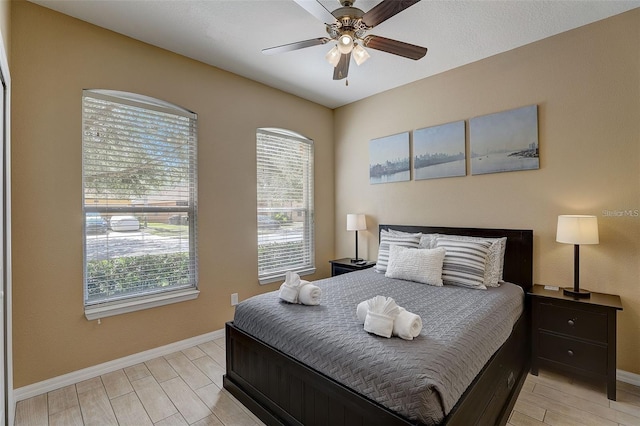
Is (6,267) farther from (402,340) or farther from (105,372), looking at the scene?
(402,340)

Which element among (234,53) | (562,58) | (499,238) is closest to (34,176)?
(234,53)

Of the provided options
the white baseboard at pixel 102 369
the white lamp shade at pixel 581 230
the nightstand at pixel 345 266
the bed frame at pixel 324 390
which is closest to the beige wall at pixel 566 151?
the white lamp shade at pixel 581 230

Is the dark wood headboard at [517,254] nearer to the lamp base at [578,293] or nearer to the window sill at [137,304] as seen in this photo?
the lamp base at [578,293]

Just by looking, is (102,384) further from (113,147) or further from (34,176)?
(113,147)

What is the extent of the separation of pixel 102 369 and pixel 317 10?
10.3 ft

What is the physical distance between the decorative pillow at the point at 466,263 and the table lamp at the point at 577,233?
0.56 meters

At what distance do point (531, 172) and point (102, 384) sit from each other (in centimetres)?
405

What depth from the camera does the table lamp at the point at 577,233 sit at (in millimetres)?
2290

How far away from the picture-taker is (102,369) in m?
2.50

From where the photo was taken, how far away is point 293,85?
12.1 feet

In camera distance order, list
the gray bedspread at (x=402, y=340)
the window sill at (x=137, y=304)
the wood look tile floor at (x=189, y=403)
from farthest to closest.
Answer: the window sill at (x=137, y=304)
the wood look tile floor at (x=189, y=403)
the gray bedspread at (x=402, y=340)

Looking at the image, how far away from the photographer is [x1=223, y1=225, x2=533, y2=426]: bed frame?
1.42m

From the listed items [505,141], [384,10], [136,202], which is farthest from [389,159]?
[136,202]

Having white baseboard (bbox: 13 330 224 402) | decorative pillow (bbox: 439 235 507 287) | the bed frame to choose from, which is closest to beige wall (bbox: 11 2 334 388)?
white baseboard (bbox: 13 330 224 402)
